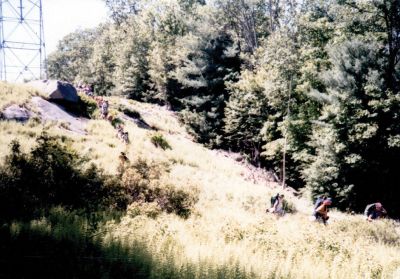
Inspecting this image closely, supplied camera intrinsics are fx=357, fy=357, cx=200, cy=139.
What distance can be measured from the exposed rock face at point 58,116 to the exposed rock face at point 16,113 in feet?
3.23

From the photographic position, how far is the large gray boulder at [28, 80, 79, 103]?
25.3m

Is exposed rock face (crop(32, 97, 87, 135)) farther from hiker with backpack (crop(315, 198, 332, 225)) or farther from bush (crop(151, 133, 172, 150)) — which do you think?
hiker with backpack (crop(315, 198, 332, 225))

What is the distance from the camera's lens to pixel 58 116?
75.3 ft

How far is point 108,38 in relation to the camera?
67.8 metres

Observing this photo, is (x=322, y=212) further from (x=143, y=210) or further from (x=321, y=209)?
(x=143, y=210)

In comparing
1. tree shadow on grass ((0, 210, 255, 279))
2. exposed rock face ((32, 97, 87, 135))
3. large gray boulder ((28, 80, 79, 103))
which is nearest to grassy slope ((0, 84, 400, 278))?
tree shadow on grass ((0, 210, 255, 279))

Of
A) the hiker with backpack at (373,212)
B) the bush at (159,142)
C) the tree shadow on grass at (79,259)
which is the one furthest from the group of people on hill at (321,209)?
the bush at (159,142)

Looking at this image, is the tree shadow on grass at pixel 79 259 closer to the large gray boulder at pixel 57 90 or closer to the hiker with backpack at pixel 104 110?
the large gray boulder at pixel 57 90

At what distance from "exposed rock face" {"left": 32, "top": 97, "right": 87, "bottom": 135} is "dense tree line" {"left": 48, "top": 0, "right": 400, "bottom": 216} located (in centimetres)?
1550

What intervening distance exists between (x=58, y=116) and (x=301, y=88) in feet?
59.1

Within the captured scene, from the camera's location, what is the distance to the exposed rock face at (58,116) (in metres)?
21.9

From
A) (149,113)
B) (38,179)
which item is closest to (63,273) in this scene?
(38,179)

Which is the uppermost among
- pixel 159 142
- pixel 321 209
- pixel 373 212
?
pixel 159 142

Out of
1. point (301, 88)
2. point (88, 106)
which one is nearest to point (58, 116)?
point (88, 106)
